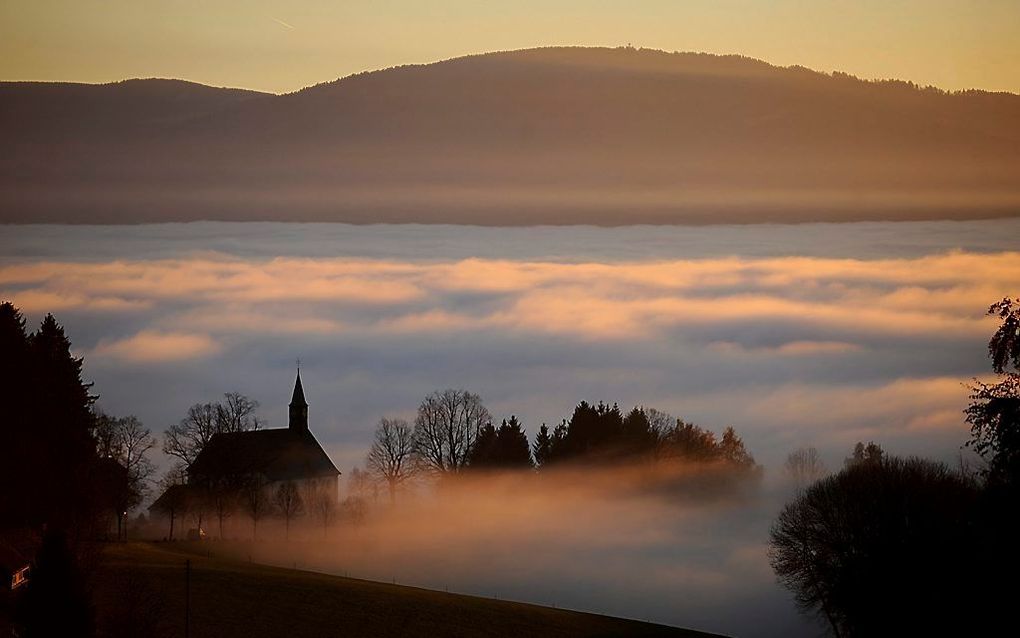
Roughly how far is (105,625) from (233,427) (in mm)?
66036

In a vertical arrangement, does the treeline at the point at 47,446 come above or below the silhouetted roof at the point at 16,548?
above

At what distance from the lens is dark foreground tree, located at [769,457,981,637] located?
52.2 meters

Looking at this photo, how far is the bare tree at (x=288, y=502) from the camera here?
384 feet

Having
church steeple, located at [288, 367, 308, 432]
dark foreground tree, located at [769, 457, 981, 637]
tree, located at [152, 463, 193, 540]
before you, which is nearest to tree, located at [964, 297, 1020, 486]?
dark foreground tree, located at [769, 457, 981, 637]

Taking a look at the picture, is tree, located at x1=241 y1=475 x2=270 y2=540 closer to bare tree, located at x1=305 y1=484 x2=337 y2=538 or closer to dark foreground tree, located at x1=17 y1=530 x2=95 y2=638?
bare tree, located at x1=305 y1=484 x2=337 y2=538

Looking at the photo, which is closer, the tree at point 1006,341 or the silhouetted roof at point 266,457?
the tree at point 1006,341

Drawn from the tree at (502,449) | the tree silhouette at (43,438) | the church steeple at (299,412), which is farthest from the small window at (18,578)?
the church steeple at (299,412)

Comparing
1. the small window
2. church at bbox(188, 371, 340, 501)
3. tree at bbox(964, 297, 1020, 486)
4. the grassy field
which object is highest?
church at bbox(188, 371, 340, 501)

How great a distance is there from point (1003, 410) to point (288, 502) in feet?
312

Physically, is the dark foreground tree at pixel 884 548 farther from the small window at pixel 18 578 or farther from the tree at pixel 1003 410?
the small window at pixel 18 578

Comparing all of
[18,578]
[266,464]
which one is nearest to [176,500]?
[266,464]

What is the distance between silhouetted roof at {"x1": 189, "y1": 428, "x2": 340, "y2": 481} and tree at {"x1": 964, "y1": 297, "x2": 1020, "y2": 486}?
83964 millimetres

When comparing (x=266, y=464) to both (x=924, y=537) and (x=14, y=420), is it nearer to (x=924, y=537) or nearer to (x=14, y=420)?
(x=14, y=420)

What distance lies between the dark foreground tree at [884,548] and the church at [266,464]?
156 ft
